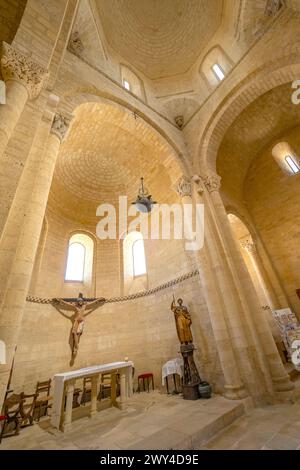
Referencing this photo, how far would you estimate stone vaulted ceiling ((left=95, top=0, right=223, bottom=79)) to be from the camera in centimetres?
993

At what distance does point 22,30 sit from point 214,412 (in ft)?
25.7

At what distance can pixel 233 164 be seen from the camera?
11117 mm

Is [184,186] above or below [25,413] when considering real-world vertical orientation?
above

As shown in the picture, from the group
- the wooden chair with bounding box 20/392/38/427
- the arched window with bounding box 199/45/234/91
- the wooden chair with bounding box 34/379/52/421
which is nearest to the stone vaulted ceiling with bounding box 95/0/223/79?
the arched window with bounding box 199/45/234/91

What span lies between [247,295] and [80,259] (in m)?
7.58

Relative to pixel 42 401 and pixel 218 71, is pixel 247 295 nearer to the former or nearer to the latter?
pixel 42 401

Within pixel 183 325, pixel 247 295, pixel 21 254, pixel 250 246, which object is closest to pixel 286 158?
pixel 250 246

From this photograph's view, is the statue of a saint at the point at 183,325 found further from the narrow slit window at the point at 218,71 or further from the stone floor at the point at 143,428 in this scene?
the narrow slit window at the point at 218,71

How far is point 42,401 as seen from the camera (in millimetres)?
5543

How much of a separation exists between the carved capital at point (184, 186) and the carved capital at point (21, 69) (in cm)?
515

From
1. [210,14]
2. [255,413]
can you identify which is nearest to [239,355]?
[255,413]

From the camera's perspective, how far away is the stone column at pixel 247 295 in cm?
497

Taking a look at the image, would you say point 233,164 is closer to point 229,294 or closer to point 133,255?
point 133,255

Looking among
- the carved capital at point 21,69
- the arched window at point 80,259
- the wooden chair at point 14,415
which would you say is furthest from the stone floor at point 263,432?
the arched window at point 80,259
